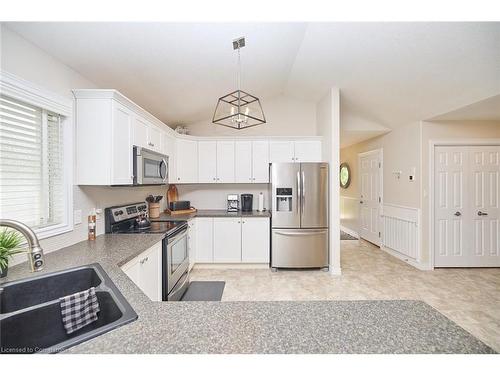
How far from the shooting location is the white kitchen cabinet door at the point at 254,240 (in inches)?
146

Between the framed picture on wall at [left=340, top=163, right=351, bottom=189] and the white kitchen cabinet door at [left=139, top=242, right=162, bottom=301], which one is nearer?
the white kitchen cabinet door at [left=139, top=242, right=162, bottom=301]

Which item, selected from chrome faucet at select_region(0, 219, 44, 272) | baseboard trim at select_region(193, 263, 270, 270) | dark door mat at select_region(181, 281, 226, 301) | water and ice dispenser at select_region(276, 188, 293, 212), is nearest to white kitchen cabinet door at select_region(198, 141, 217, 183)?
water and ice dispenser at select_region(276, 188, 293, 212)

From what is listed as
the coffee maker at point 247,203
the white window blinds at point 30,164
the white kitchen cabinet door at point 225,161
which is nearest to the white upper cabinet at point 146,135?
the white window blinds at point 30,164

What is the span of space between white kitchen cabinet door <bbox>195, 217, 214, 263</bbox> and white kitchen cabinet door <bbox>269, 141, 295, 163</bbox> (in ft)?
5.12

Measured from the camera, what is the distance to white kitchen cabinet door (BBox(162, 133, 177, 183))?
3271 mm

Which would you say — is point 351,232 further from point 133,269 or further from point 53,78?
point 53,78

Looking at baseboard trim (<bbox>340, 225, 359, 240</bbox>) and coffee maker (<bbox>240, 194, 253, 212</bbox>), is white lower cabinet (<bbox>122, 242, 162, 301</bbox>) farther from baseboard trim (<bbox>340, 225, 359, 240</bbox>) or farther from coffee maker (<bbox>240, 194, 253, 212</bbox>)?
baseboard trim (<bbox>340, 225, 359, 240</bbox>)

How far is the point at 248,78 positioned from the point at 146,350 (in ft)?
11.1

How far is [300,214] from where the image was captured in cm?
356

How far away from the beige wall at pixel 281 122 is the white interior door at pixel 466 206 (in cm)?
213
